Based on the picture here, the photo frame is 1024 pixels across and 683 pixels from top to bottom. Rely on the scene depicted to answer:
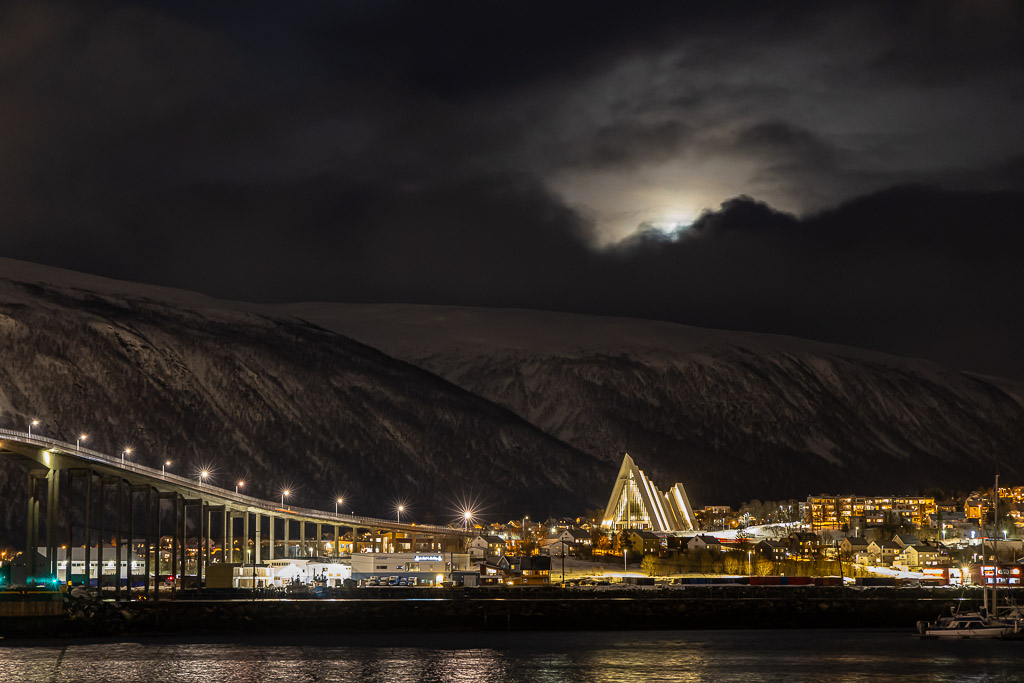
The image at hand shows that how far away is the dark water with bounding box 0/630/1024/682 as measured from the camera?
2645 inches

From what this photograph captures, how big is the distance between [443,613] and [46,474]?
37.3 m

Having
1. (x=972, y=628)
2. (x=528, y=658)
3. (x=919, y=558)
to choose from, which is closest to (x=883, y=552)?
(x=919, y=558)

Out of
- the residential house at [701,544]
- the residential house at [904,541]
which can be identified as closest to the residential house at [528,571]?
the residential house at [701,544]

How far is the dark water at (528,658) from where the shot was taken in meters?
67.2

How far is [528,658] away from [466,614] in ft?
61.9

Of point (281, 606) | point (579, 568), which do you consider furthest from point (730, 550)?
point (281, 606)

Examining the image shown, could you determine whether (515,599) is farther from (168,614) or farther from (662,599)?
(168,614)

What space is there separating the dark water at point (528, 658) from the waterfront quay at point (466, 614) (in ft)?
11.9

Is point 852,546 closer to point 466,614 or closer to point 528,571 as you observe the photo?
point 528,571

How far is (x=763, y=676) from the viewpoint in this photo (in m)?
66.6

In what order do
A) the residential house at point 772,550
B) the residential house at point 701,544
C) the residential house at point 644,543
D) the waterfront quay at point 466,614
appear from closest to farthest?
1. the waterfront quay at point 466,614
2. the residential house at point 701,544
3. the residential house at point 644,543
4. the residential house at point 772,550

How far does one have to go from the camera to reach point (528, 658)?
74.7 m

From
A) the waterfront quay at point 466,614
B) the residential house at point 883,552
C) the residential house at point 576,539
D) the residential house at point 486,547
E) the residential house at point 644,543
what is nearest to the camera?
the waterfront quay at point 466,614

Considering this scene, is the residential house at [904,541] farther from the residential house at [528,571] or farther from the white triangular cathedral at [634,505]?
the residential house at [528,571]
